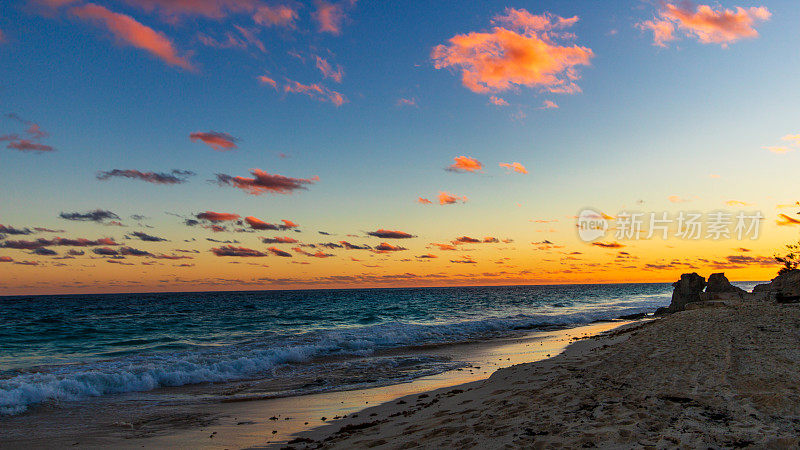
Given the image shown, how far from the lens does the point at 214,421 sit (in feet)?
33.6

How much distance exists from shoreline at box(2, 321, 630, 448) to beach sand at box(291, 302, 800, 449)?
3.33ft

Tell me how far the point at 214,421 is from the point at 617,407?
8974 millimetres

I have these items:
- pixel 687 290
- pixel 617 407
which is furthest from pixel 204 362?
pixel 687 290

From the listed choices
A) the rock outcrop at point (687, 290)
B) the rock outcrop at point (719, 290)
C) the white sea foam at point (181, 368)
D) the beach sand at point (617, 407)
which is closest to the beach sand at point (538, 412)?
the beach sand at point (617, 407)

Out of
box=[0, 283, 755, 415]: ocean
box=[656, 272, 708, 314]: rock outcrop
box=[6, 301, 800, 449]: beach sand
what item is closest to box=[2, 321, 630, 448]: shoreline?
box=[6, 301, 800, 449]: beach sand

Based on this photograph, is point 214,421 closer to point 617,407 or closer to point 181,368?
point 181,368

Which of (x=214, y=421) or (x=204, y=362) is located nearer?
(x=214, y=421)

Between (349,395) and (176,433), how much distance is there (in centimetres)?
483

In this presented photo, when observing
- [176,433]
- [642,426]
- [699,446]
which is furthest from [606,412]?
[176,433]

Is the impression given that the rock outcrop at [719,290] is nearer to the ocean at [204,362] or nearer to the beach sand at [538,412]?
the ocean at [204,362]

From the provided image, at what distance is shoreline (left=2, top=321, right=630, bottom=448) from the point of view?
8.84 meters

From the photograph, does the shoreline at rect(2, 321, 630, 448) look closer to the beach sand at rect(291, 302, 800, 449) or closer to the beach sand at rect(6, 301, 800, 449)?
the beach sand at rect(6, 301, 800, 449)

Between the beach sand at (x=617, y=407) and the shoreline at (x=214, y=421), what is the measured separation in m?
1.02

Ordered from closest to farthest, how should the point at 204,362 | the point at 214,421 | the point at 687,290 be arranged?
the point at 214,421 < the point at 204,362 < the point at 687,290
